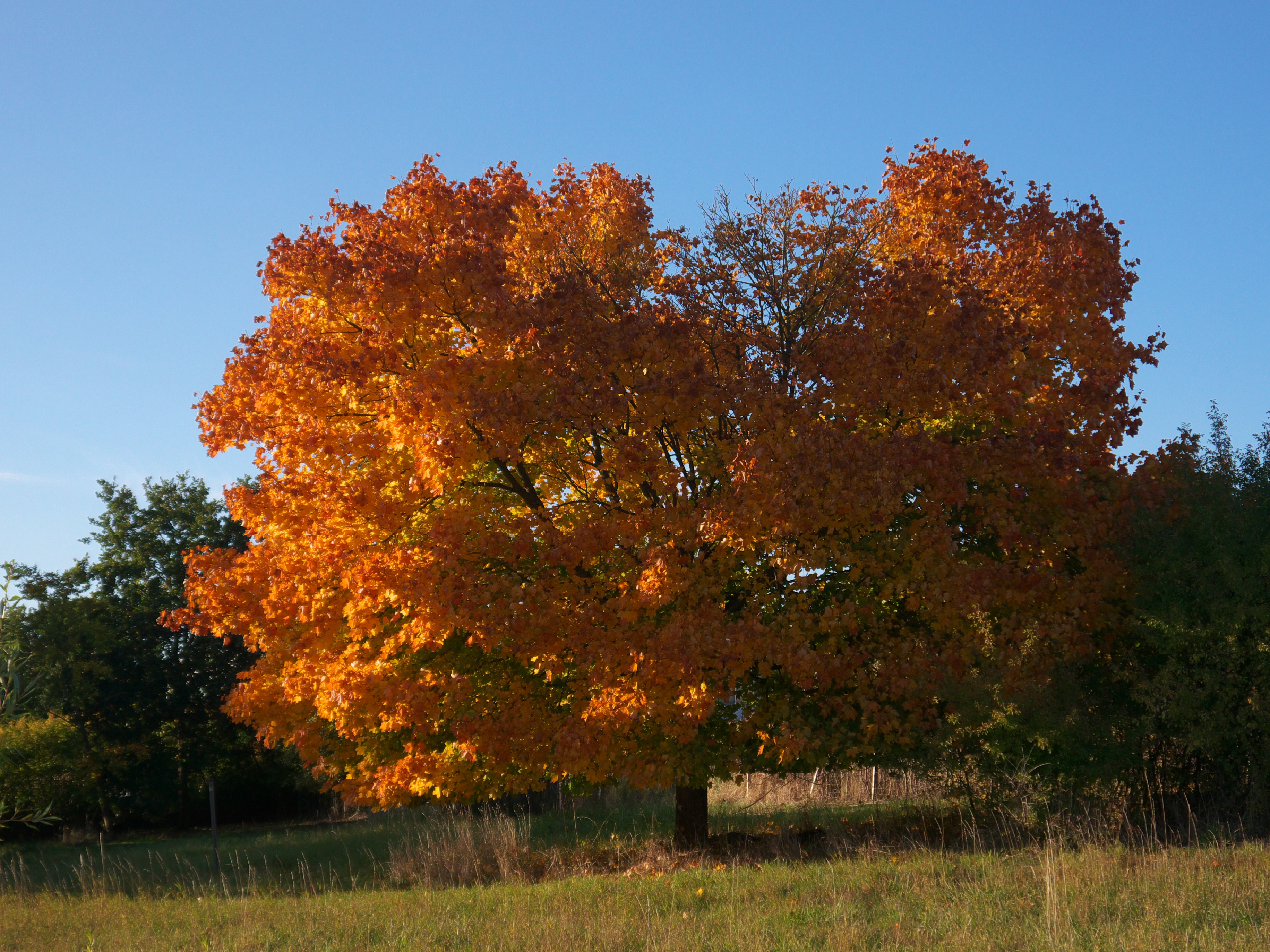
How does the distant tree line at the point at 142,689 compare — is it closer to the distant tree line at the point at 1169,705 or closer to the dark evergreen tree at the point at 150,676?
the dark evergreen tree at the point at 150,676

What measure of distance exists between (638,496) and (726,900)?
19.0 feet

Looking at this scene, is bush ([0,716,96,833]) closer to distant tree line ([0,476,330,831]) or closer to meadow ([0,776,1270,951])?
distant tree line ([0,476,330,831])

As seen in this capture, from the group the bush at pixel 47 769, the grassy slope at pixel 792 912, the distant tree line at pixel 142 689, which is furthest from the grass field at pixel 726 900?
the distant tree line at pixel 142 689

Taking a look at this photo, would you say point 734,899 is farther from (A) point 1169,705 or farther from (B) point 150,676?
(B) point 150,676

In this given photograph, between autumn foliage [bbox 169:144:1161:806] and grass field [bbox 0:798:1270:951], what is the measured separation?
1.53 metres

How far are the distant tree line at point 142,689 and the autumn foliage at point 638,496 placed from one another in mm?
19004

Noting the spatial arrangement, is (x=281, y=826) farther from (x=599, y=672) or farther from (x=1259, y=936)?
(x=1259, y=936)

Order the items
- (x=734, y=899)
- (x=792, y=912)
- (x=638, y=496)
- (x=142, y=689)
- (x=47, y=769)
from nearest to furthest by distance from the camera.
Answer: (x=792, y=912) → (x=734, y=899) → (x=638, y=496) → (x=47, y=769) → (x=142, y=689)

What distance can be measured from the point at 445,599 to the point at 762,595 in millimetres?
4609

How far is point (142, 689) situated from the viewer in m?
33.6

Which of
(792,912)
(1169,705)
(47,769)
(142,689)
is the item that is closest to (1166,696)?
(1169,705)

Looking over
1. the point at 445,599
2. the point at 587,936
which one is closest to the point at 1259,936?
the point at 587,936

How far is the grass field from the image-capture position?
8.18 m

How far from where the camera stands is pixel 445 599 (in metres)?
11.7
